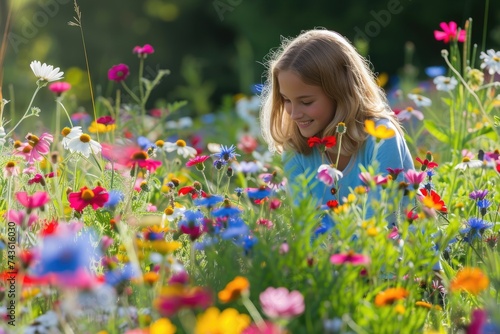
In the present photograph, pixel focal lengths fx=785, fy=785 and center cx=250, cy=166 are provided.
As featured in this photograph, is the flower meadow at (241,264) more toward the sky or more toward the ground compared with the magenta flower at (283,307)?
more toward the ground

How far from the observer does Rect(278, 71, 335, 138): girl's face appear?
103 inches

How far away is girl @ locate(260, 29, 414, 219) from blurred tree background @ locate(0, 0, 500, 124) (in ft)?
13.7

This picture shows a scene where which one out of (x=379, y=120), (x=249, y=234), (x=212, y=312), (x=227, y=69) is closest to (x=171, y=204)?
(x=249, y=234)

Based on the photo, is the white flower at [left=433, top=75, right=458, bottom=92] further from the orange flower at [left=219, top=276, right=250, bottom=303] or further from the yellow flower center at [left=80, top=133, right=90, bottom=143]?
the orange flower at [left=219, top=276, right=250, bottom=303]

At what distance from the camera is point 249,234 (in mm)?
1821

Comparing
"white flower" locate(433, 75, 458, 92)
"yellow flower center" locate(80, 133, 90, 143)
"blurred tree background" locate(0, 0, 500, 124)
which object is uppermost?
"yellow flower center" locate(80, 133, 90, 143)

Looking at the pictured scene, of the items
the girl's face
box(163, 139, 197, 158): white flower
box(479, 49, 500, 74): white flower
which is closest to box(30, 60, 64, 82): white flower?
box(163, 139, 197, 158): white flower

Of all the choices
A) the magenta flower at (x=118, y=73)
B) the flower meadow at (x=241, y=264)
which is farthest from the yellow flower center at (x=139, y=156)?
the magenta flower at (x=118, y=73)

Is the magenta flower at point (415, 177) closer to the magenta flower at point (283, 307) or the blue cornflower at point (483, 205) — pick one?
the blue cornflower at point (483, 205)

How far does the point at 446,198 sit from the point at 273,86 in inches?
28.7

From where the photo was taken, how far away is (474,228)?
2154 millimetres

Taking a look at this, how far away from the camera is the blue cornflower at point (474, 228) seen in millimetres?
2141

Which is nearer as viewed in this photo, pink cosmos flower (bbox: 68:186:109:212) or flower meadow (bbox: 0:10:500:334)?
flower meadow (bbox: 0:10:500:334)

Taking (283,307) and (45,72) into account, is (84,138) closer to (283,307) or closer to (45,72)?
(45,72)
